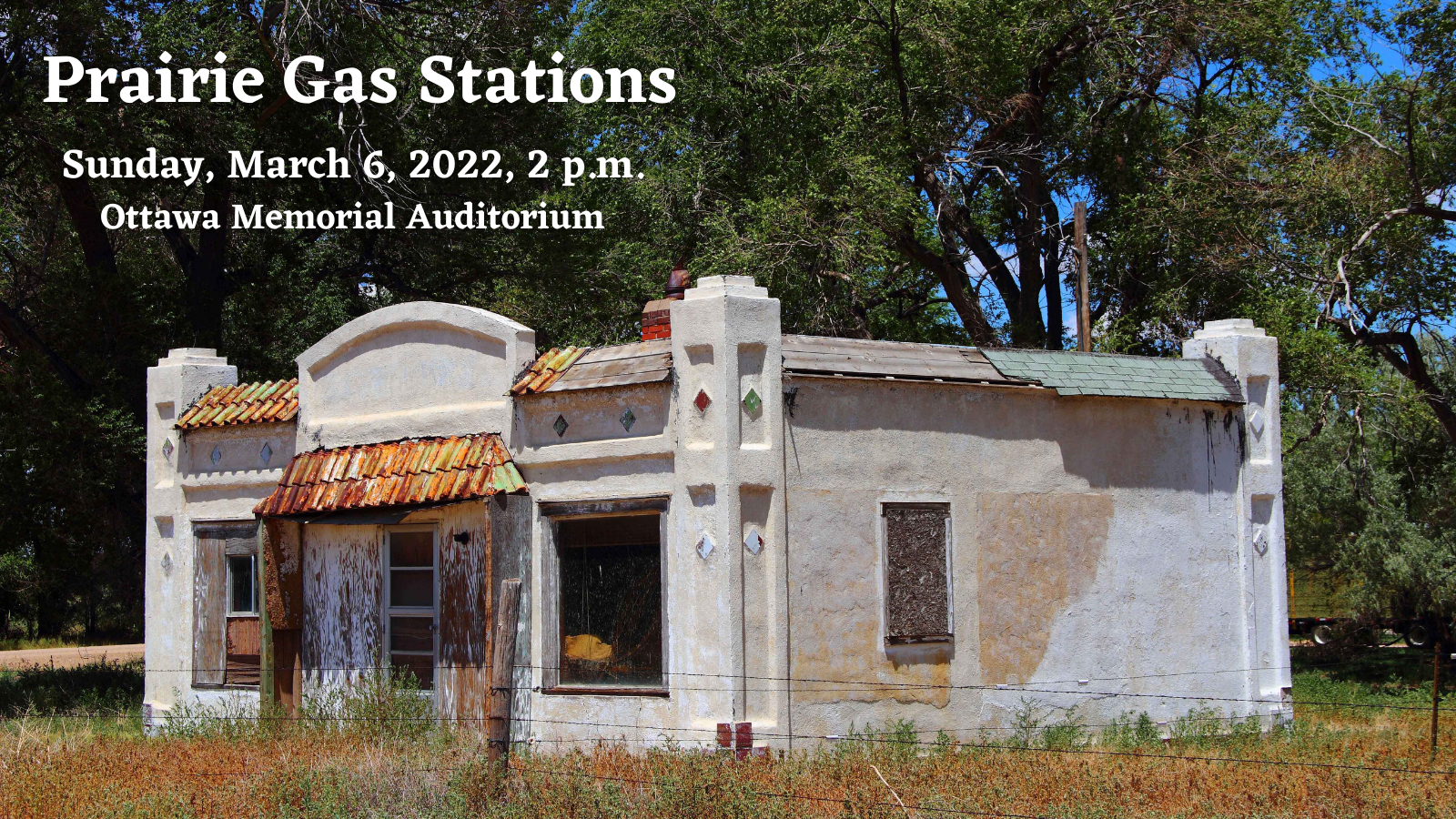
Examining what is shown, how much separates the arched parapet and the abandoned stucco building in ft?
0.10

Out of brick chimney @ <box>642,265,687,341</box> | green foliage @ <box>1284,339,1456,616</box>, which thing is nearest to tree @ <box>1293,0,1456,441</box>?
green foliage @ <box>1284,339,1456,616</box>

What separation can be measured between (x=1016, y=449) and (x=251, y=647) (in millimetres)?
7858

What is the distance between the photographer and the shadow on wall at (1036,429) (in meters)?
11.5

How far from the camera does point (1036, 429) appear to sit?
12438mm

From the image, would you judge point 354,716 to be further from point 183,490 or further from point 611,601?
point 183,490

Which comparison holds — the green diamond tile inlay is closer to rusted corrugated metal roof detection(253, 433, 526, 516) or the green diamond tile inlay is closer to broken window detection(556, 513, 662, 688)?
broken window detection(556, 513, 662, 688)

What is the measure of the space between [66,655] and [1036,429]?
28789 mm

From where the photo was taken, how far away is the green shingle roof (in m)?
12.5

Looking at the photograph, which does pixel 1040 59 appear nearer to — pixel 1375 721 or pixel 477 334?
pixel 1375 721

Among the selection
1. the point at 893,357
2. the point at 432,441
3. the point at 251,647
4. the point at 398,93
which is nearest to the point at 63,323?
the point at 398,93

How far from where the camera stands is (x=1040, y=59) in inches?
975

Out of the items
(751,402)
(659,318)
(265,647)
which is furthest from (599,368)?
(265,647)

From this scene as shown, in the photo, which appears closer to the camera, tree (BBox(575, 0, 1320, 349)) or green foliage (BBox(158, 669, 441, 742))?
green foliage (BBox(158, 669, 441, 742))

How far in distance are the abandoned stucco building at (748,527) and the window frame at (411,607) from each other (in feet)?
0.10
